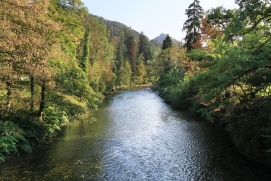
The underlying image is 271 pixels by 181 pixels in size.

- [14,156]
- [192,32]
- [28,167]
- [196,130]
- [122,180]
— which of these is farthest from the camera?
[192,32]

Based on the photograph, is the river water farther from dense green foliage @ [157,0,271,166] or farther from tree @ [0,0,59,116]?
tree @ [0,0,59,116]

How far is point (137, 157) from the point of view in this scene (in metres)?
15.4

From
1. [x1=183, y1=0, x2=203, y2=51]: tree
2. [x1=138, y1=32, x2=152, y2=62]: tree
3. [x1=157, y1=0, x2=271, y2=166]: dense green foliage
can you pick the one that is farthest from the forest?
[x1=138, y1=32, x2=152, y2=62]: tree

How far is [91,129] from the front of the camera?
22.2 m

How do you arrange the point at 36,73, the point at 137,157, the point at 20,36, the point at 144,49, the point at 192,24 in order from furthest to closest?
the point at 144,49, the point at 192,24, the point at 137,157, the point at 36,73, the point at 20,36

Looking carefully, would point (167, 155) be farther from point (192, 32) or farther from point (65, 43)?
point (192, 32)

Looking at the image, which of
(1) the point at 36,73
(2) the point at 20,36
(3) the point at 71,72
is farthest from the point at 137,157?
(2) the point at 20,36

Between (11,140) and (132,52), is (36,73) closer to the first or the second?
(11,140)

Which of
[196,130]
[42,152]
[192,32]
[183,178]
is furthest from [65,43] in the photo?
[192,32]

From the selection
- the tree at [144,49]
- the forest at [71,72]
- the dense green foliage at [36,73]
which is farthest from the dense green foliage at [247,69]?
the tree at [144,49]

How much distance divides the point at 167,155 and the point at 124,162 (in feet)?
9.83

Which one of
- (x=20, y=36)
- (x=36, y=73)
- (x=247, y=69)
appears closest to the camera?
(x=20, y=36)

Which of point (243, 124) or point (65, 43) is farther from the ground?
point (65, 43)

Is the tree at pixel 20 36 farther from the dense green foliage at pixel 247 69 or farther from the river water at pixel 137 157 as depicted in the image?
the dense green foliage at pixel 247 69
